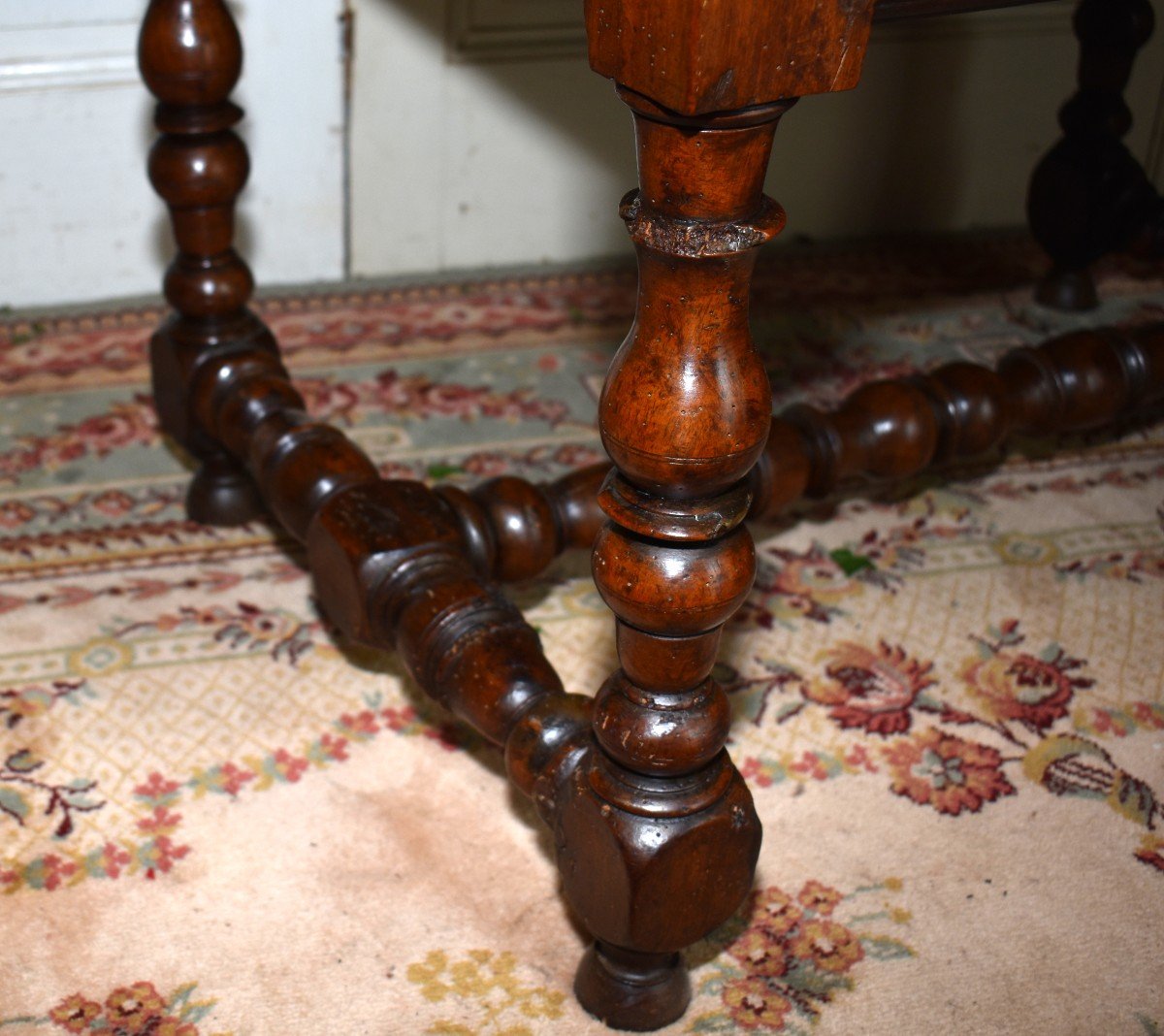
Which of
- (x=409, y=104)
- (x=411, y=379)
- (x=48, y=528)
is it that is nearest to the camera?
(x=48, y=528)

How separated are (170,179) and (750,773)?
2.43 feet

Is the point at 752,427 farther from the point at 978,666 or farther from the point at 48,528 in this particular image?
the point at 48,528

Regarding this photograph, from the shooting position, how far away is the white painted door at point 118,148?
1.83m

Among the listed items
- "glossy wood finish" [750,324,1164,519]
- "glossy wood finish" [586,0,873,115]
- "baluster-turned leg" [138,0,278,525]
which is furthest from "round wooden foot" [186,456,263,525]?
"glossy wood finish" [586,0,873,115]

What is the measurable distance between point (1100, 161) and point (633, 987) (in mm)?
1308

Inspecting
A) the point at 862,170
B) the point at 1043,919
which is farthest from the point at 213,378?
the point at 862,170

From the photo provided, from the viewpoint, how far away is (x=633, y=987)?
2.98ft

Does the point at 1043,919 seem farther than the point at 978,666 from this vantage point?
No

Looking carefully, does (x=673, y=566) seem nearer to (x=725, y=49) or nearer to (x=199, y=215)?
(x=725, y=49)

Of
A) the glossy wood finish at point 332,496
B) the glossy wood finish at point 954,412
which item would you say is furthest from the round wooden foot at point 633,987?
the glossy wood finish at point 954,412

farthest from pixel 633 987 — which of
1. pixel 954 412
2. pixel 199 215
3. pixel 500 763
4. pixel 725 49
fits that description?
pixel 199 215

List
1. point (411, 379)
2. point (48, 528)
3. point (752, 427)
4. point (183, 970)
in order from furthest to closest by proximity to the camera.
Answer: point (411, 379) → point (48, 528) → point (183, 970) → point (752, 427)

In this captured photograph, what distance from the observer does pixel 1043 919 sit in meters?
1.02

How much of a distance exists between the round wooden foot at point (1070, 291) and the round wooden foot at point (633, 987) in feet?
4.43
